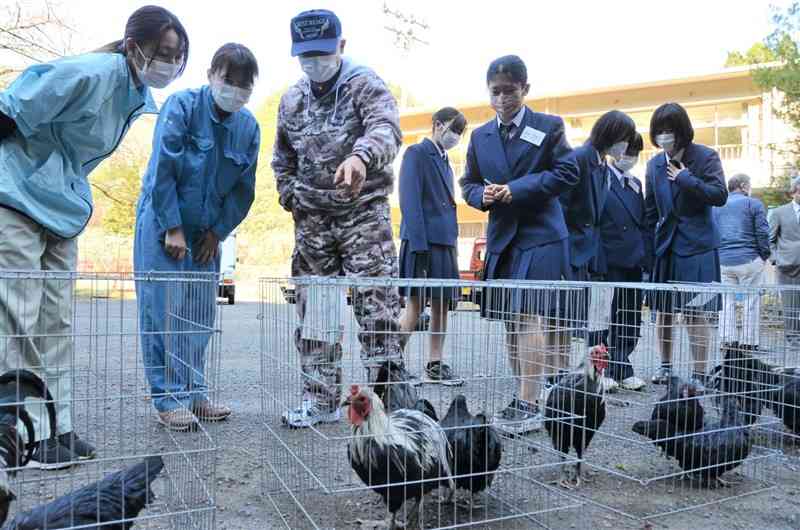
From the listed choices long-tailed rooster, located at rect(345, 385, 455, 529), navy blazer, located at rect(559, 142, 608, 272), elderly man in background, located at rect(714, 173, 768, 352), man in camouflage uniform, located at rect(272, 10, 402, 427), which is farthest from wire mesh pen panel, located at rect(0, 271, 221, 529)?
elderly man in background, located at rect(714, 173, 768, 352)

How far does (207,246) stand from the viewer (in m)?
4.00

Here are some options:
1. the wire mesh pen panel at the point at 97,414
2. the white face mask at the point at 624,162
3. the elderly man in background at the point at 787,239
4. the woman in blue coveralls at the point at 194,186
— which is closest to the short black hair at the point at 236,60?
the woman in blue coveralls at the point at 194,186

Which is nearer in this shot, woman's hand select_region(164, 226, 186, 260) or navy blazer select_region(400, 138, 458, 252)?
woman's hand select_region(164, 226, 186, 260)

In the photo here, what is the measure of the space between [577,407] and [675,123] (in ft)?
7.78

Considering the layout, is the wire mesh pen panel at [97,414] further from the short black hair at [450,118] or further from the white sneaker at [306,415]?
the short black hair at [450,118]

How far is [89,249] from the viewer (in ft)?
56.7

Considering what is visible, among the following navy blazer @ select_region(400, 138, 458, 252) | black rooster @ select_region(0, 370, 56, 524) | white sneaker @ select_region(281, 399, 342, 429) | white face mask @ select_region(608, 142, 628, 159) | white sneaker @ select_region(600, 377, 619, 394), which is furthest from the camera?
navy blazer @ select_region(400, 138, 458, 252)

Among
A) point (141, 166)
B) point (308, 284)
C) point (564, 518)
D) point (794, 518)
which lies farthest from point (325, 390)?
point (141, 166)

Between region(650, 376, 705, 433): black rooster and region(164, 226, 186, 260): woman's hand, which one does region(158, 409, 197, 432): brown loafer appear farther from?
region(650, 376, 705, 433): black rooster

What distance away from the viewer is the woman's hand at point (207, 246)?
399cm

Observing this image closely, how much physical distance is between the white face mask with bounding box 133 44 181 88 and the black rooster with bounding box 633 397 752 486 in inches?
114

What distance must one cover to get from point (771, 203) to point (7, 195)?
41.5 ft

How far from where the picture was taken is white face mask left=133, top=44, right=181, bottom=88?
314 cm

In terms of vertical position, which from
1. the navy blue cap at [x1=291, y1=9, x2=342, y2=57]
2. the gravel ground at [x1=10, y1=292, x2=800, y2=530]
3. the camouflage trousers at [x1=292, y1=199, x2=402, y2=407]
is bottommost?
the gravel ground at [x1=10, y1=292, x2=800, y2=530]
